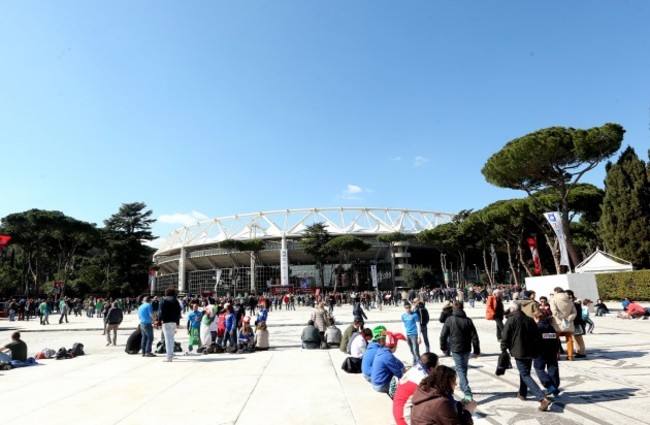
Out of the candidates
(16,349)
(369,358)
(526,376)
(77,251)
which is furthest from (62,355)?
(77,251)

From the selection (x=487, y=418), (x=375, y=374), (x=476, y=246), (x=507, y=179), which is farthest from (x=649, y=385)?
(x=476, y=246)

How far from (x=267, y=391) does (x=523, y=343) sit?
3.79 meters

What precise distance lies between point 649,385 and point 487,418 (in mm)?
3165

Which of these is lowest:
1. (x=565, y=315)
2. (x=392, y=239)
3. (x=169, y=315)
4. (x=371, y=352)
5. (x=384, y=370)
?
(x=384, y=370)

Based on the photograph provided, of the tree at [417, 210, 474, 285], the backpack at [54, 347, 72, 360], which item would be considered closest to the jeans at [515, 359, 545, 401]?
the backpack at [54, 347, 72, 360]

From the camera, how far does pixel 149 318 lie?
9609 millimetres

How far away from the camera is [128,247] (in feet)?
186

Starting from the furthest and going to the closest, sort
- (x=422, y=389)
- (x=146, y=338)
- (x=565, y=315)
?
(x=146, y=338) → (x=565, y=315) → (x=422, y=389)

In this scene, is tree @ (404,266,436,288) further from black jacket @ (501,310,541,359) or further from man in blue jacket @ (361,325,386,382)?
black jacket @ (501,310,541,359)

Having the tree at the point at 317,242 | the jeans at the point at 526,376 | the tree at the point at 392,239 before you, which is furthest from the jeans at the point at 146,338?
the tree at the point at 392,239

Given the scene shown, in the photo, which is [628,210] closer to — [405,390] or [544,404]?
[544,404]

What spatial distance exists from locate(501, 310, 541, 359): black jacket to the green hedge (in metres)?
21.9

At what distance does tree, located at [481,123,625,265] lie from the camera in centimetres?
2669

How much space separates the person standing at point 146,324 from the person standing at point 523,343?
7.92 m
